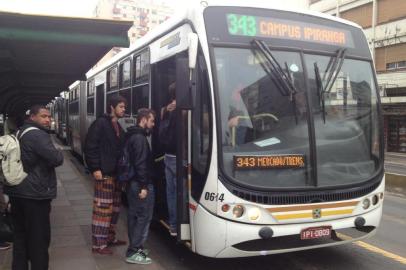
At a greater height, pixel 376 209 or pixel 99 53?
pixel 99 53

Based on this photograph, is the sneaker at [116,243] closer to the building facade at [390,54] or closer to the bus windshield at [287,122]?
the bus windshield at [287,122]

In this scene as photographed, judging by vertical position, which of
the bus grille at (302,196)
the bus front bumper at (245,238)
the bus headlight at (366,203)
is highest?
the bus grille at (302,196)

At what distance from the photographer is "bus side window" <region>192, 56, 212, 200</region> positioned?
16.3ft

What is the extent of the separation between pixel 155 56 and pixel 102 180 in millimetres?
1841

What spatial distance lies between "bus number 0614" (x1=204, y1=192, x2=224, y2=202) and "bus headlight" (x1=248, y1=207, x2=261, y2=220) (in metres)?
0.30

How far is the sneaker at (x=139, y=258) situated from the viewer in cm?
564

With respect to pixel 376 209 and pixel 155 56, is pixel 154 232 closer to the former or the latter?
pixel 155 56

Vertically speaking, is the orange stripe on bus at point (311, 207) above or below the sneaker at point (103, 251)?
above

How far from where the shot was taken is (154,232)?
7.36 meters

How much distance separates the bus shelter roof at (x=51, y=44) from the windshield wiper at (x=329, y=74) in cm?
224

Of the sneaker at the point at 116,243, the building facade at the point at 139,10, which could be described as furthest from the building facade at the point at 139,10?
the sneaker at the point at 116,243

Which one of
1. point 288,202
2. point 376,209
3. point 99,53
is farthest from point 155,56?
point 376,209

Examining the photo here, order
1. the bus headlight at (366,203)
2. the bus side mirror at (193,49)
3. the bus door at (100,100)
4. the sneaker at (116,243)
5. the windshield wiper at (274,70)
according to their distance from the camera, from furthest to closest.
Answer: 1. the bus door at (100,100)
2. the sneaker at (116,243)
3. the bus headlight at (366,203)
4. the windshield wiper at (274,70)
5. the bus side mirror at (193,49)

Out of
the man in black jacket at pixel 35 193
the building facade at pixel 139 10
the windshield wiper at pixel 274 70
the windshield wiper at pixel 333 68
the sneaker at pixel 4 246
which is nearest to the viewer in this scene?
the man in black jacket at pixel 35 193
